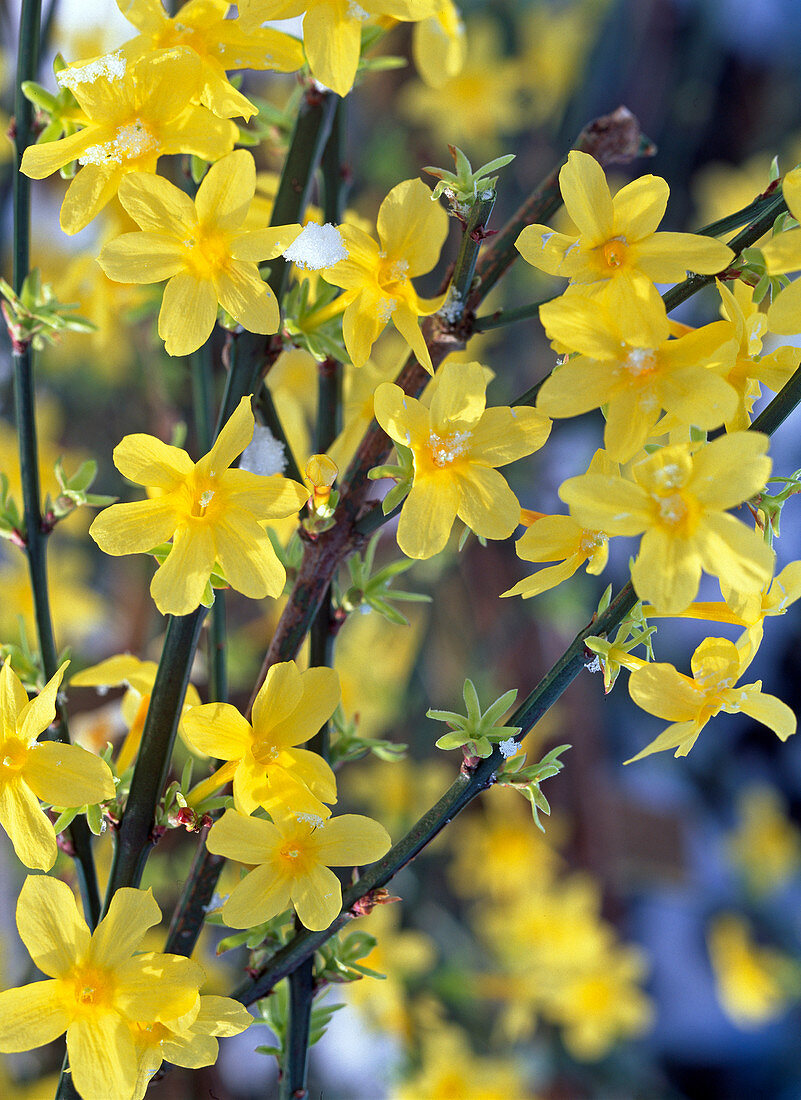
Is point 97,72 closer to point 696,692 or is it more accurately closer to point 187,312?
point 187,312

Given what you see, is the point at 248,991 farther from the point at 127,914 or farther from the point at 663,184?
the point at 663,184

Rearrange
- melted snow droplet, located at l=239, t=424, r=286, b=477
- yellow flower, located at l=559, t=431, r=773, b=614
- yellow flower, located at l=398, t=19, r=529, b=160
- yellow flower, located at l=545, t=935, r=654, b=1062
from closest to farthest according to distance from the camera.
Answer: yellow flower, located at l=559, t=431, r=773, b=614, melted snow droplet, located at l=239, t=424, r=286, b=477, yellow flower, located at l=545, t=935, r=654, b=1062, yellow flower, located at l=398, t=19, r=529, b=160

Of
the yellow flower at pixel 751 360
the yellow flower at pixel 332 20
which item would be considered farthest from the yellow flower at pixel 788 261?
the yellow flower at pixel 332 20

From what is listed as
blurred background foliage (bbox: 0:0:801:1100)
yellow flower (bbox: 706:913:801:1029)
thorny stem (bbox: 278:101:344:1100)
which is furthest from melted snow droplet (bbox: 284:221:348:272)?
yellow flower (bbox: 706:913:801:1029)

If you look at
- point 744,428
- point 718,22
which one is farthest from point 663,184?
point 718,22

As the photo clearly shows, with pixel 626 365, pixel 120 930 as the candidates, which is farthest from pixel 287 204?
pixel 120 930

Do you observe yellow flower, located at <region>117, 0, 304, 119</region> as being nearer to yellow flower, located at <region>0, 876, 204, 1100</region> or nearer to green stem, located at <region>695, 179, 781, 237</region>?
green stem, located at <region>695, 179, 781, 237</region>

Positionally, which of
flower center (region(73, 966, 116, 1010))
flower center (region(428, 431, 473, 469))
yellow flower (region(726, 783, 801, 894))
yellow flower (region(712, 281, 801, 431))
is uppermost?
yellow flower (region(712, 281, 801, 431))
